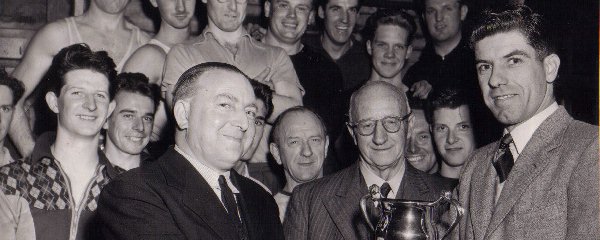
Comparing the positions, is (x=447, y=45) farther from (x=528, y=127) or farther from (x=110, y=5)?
(x=528, y=127)

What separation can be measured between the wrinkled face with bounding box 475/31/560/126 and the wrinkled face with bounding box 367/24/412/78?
8.59 ft

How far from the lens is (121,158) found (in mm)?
4754

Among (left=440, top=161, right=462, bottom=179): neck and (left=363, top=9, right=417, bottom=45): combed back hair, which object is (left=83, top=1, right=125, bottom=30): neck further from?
(left=440, top=161, right=462, bottom=179): neck

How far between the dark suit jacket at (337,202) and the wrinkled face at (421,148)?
114 cm

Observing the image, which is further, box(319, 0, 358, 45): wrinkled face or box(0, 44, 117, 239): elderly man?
box(319, 0, 358, 45): wrinkled face

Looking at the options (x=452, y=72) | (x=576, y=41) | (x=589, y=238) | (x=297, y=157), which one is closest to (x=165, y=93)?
(x=297, y=157)

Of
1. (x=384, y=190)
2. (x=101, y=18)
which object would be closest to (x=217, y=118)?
(x=384, y=190)

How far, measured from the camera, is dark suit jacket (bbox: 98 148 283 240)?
2.96 meters

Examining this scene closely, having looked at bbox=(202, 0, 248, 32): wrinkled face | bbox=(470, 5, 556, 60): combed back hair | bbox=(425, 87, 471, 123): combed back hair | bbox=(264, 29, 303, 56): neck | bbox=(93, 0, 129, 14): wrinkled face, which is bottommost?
bbox=(425, 87, 471, 123): combed back hair

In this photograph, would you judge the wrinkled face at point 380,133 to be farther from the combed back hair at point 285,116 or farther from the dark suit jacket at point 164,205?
the dark suit jacket at point 164,205

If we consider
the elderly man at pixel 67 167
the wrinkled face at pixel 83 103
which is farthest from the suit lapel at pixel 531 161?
the wrinkled face at pixel 83 103

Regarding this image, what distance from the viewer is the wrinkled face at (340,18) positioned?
20.5ft

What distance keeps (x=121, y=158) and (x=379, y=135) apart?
1749mm

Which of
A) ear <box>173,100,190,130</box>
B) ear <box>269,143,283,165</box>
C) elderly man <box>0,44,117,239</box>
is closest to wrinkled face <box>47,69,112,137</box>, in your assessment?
elderly man <box>0,44,117,239</box>
